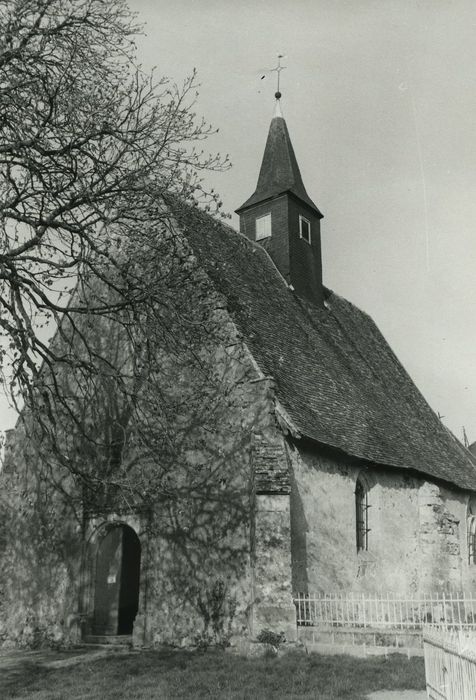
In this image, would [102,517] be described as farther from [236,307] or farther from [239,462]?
[236,307]

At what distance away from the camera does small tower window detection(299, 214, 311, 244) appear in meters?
23.5

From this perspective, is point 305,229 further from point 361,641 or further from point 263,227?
point 361,641

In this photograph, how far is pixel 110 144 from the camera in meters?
11.0

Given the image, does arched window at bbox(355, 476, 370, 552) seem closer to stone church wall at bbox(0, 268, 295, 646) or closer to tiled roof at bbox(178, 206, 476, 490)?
tiled roof at bbox(178, 206, 476, 490)

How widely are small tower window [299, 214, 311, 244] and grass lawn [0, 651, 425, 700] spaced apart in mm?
14108

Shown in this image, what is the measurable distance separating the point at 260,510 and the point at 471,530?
37.1 ft

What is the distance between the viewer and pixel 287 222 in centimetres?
2288

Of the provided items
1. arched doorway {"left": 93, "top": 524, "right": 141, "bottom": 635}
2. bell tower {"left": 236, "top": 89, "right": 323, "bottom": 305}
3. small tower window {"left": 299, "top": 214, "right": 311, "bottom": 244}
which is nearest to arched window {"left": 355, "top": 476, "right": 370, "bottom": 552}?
arched doorway {"left": 93, "top": 524, "right": 141, "bottom": 635}

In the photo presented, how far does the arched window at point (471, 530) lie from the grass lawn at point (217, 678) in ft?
35.7

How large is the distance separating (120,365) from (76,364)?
5741 millimetres

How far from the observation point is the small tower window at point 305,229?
77.2 ft

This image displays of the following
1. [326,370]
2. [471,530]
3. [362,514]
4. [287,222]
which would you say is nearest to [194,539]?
[362,514]

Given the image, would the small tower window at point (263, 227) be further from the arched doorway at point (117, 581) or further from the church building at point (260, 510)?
the arched doorway at point (117, 581)

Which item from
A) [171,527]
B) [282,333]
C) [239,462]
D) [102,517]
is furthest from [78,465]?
[282,333]
